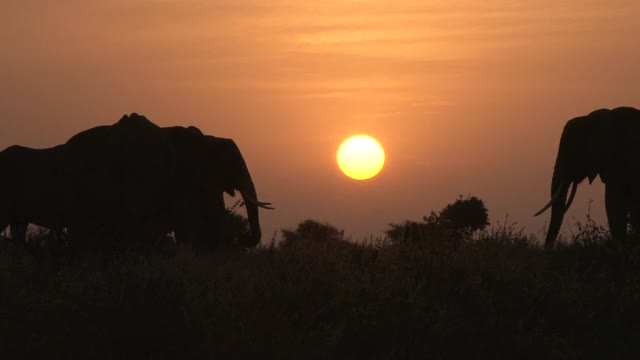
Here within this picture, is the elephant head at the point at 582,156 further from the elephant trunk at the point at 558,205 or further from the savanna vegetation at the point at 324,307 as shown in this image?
the savanna vegetation at the point at 324,307

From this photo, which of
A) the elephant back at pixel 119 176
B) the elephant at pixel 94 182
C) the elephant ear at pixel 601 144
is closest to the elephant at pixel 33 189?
the elephant at pixel 94 182

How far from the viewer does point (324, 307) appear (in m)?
11.7

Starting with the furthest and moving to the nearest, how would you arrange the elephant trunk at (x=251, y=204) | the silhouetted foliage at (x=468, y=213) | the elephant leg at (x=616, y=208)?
the silhouetted foliage at (x=468, y=213) < the elephant trunk at (x=251, y=204) < the elephant leg at (x=616, y=208)

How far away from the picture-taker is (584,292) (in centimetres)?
1257

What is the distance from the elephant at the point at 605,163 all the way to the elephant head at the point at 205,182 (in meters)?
5.04

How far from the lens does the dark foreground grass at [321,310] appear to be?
1076cm

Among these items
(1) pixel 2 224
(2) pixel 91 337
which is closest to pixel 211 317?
(2) pixel 91 337

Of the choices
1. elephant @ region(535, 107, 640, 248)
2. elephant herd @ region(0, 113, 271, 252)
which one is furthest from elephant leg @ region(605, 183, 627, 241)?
elephant herd @ region(0, 113, 271, 252)

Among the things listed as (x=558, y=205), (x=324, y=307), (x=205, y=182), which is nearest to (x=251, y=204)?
(x=205, y=182)

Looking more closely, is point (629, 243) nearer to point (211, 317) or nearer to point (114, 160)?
point (211, 317)

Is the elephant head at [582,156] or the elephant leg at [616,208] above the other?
the elephant head at [582,156]

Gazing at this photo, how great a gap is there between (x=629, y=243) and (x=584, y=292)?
108 inches

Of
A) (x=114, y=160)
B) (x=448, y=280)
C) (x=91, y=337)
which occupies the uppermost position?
(x=114, y=160)

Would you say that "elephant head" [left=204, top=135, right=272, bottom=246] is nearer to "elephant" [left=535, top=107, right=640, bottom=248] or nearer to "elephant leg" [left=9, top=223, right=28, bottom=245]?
"elephant leg" [left=9, top=223, right=28, bottom=245]
